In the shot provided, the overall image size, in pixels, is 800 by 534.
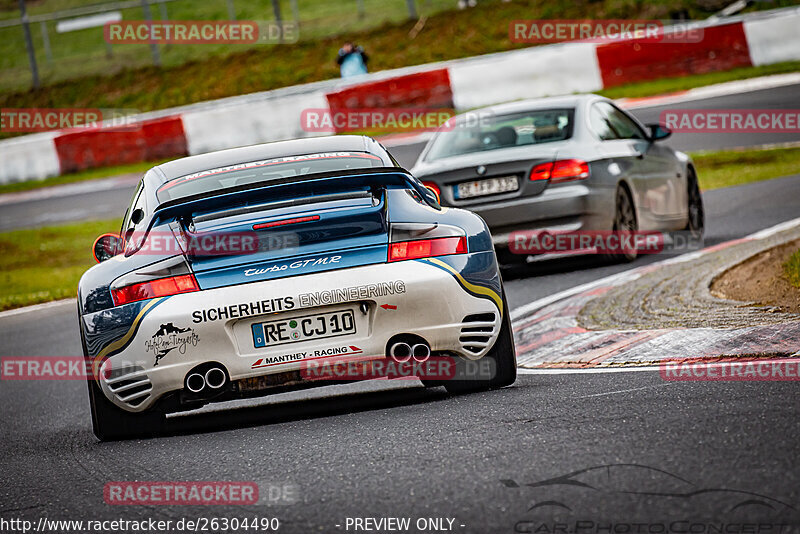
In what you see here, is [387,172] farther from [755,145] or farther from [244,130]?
[244,130]

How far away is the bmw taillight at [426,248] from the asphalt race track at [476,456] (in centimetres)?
71

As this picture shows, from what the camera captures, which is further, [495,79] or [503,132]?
[495,79]

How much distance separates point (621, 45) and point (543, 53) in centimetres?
151

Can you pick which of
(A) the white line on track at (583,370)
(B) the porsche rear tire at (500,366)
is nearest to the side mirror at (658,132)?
(A) the white line on track at (583,370)

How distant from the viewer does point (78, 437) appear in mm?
6500

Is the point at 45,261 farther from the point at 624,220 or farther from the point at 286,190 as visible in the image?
the point at 286,190

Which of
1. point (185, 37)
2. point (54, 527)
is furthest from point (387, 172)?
point (185, 37)

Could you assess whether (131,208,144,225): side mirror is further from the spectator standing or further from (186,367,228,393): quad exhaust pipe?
the spectator standing

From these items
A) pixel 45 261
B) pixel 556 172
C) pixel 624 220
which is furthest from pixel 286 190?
pixel 45 261

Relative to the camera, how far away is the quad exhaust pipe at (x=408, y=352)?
579 cm

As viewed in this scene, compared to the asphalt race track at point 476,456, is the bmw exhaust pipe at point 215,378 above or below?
above

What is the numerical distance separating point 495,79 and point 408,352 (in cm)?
1868

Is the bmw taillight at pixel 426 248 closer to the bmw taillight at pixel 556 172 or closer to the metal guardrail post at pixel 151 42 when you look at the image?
the bmw taillight at pixel 556 172

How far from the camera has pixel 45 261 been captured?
54.1 ft
